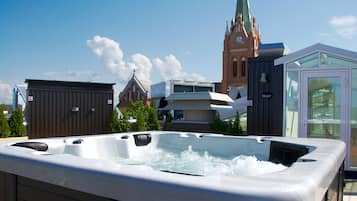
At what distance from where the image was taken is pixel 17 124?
7.77 m

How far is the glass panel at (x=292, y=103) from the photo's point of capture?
4.72m

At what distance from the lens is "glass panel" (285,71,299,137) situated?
4.72 meters

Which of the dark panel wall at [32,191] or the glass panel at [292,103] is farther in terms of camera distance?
the glass panel at [292,103]

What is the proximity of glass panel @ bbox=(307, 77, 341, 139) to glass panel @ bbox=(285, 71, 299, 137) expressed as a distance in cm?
20

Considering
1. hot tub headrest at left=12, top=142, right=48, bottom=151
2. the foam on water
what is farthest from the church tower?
hot tub headrest at left=12, top=142, right=48, bottom=151

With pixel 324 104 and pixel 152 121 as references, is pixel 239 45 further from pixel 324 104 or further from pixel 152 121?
pixel 324 104

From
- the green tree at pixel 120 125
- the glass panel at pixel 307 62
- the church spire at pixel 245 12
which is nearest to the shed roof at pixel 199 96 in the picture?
the green tree at pixel 120 125

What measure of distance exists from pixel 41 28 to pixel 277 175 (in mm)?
6833

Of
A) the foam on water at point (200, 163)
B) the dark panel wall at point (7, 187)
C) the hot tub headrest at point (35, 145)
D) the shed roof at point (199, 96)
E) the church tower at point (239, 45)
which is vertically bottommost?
the foam on water at point (200, 163)

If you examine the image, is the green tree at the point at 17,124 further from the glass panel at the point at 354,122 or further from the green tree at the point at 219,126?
the glass panel at the point at 354,122

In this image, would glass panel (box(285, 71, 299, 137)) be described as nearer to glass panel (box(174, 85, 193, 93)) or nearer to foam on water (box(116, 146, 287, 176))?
foam on water (box(116, 146, 287, 176))

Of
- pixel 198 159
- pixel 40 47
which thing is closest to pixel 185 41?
pixel 40 47

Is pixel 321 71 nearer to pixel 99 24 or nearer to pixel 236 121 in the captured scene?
pixel 236 121

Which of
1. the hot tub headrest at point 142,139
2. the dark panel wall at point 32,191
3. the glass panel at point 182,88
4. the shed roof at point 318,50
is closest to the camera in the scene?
the dark panel wall at point 32,191
